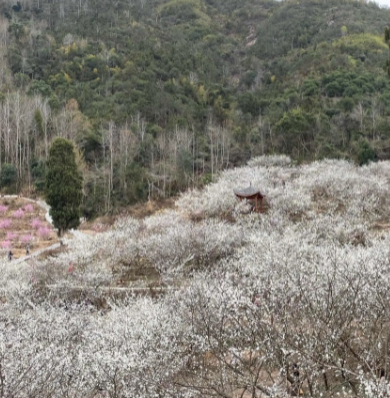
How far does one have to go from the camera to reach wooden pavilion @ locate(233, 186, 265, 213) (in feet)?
66.5

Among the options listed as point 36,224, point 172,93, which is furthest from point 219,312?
point 172,93

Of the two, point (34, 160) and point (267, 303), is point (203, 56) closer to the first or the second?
point (34, 160)

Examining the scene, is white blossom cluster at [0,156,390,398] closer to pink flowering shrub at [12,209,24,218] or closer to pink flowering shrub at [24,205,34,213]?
pink flowering shrub at [12,209,24,218]

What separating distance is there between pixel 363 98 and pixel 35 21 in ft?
156

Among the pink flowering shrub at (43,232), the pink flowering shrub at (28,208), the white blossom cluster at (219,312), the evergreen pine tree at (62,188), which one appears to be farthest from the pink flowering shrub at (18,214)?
the white blossom cluster at (219,312)

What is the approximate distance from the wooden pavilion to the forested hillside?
936 cm

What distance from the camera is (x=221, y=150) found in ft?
119

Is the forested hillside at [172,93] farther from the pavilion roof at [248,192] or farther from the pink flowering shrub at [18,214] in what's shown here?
the pavilion roof at [248,192]

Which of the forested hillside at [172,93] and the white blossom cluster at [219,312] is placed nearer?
the white blossom cluster at [219,312]

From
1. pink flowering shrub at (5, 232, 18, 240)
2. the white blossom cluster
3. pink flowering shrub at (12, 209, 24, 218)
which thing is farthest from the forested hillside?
the white blossom cluster

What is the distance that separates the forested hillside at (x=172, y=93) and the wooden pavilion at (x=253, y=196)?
936 centimetres

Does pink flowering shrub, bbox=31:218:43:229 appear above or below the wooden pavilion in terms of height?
below

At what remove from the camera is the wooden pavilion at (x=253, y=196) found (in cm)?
2027

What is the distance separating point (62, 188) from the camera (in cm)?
1989
